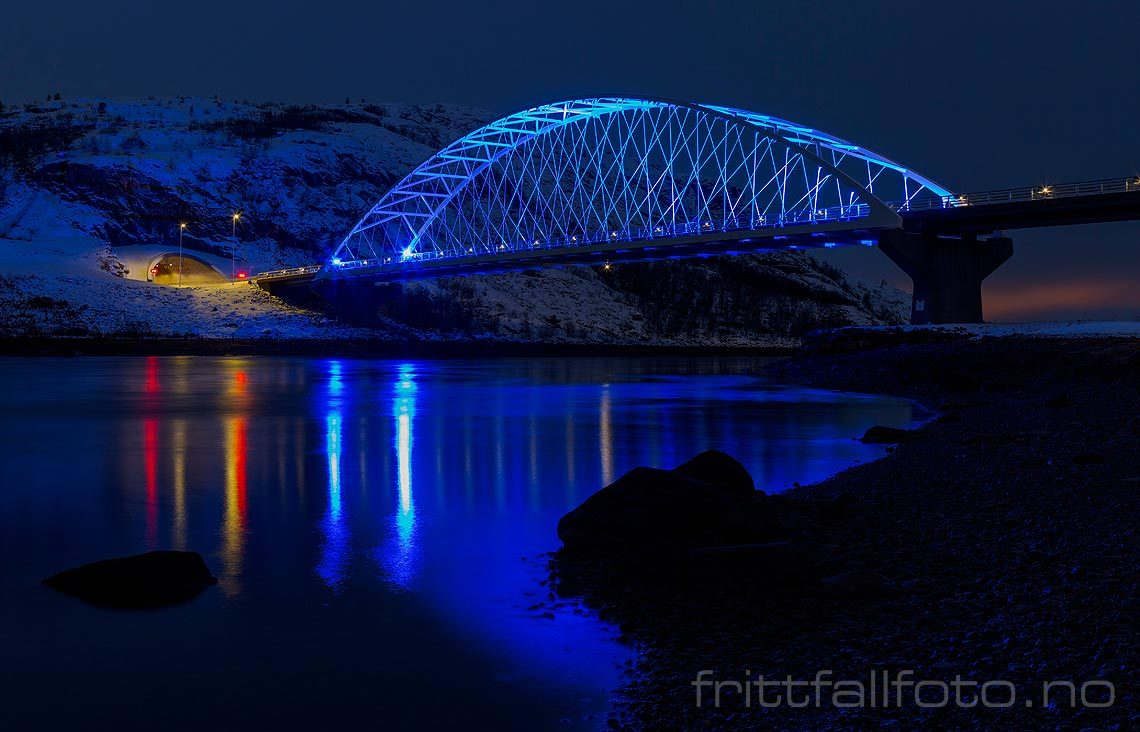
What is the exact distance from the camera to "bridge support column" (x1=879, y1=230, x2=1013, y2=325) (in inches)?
1949

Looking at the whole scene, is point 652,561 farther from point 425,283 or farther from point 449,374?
point 425,283

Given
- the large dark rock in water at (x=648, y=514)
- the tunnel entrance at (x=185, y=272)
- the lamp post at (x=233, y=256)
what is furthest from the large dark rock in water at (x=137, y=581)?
the lamp post at (x=233, y=256)

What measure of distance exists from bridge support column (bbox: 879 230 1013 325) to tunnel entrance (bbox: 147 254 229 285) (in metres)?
75.8

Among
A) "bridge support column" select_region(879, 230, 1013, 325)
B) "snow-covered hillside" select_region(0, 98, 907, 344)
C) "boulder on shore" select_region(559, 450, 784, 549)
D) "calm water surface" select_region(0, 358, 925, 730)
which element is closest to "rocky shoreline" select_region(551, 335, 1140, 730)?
"boulder on shore" select_region(559, 450, 784, 549)

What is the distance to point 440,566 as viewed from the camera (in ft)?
32.1

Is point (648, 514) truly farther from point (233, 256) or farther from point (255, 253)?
point (255, 253)

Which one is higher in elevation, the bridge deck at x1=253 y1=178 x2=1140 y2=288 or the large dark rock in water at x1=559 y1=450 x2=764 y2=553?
the bridge deck at x1=253 y1=178 x2=1140 y2=288

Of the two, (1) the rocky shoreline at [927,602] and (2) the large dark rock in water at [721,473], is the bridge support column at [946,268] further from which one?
(2) the large dark rock in water at [721,473]

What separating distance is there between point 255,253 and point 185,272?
21.1 m

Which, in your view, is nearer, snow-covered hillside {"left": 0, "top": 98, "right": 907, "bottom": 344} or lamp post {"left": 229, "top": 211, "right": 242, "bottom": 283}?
snow-covered hillside {"left": 0, "top": 98, "right": 907, "bottom": 344}

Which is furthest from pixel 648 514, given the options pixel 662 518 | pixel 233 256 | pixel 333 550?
pixel 233 256

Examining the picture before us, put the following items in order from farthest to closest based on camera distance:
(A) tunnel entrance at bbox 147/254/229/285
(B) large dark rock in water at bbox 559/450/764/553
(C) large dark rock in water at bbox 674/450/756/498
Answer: (A) tunnel entrance at bbox 147/254/229/285 → (C) large dark rock in water at bbox 674/450/756/498 → (B) large dark rock in water at bbox 559/450/764/553

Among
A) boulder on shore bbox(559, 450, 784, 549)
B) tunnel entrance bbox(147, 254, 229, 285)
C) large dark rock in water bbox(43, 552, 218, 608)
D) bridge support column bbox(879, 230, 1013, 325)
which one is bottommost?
large dark rock in water bbox(43, 552, 218, 608)

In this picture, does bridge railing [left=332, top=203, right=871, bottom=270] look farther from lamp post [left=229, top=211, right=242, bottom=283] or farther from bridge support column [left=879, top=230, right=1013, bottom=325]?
lamp post [left=229, top=211, right=242, bottom=283]
